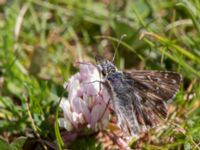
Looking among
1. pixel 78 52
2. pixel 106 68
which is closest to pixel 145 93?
pixel 106 68

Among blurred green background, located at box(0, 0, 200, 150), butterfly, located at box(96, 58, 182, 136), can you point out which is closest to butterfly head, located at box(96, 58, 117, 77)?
butterfly, located at box(96, 58, 182, 136)

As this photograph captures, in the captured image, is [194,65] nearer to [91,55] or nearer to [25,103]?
[91,55]

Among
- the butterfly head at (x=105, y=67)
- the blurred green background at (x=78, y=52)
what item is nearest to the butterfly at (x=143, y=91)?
the butterfly head at (x=105, y=67)

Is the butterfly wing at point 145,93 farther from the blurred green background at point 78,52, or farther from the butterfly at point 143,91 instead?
the blurred green background at point 78,52

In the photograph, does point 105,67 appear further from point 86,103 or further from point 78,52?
point 78,52

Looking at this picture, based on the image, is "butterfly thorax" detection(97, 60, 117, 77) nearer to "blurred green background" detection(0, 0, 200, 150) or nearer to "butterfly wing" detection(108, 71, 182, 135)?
"butterfly wing" detection(108, 71, 182, 135)

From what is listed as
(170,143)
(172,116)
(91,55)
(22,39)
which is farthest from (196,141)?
(22,39)
